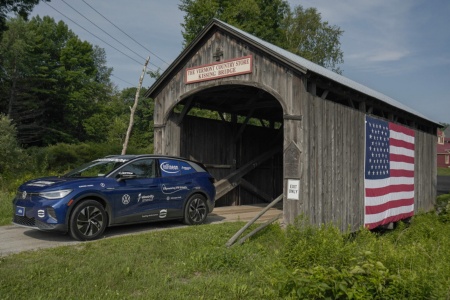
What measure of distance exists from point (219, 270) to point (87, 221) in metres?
2.96

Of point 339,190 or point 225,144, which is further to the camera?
point 225,144

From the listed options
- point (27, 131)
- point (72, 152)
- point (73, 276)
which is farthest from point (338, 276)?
point (27, 131)

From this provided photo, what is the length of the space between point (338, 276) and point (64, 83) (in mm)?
44978

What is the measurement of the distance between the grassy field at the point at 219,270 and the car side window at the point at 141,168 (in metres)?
1.47

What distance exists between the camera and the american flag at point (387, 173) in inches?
486

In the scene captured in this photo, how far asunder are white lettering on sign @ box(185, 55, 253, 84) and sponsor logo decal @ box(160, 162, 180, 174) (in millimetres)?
3143

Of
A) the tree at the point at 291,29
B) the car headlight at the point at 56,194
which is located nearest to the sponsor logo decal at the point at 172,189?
the car headlight at the point at 56,194

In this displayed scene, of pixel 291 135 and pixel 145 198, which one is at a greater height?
pixel 291 135

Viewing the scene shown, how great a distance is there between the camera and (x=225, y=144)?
15625 mm

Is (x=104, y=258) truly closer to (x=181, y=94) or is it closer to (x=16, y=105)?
(x=181, y=94)

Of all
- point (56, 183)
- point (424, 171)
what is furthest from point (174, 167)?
point (424, 171)

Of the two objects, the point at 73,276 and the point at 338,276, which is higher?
the point at 338,276

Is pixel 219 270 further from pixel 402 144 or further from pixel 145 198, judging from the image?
pixel 402 144

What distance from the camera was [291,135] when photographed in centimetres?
970
